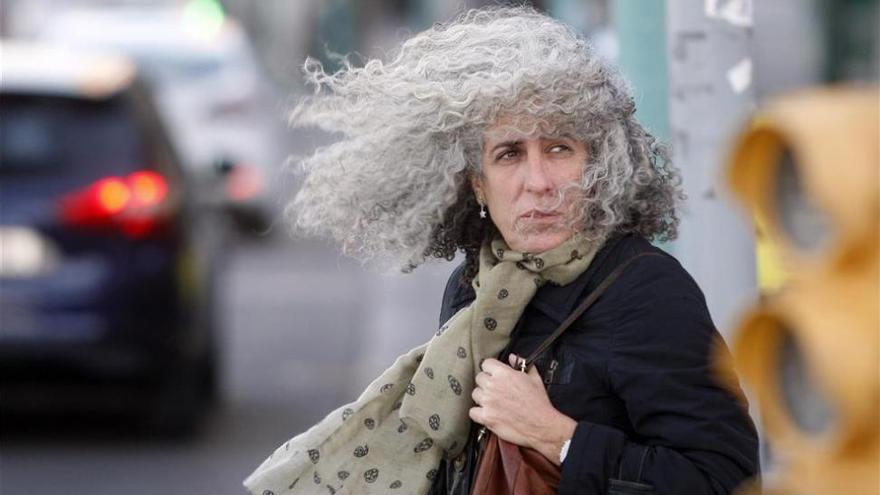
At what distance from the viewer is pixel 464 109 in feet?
10.2

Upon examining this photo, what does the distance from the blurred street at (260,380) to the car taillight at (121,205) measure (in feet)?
3.31

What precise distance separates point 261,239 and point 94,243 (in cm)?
976

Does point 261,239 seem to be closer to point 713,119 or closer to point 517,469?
point 713,119

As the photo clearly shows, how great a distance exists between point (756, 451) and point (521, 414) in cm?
34


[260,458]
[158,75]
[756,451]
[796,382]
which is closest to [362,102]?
[756,451]

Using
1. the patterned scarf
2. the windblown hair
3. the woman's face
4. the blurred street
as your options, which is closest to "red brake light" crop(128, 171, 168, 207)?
the blurred street

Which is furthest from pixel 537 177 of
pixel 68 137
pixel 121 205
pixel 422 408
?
pixel 68 137

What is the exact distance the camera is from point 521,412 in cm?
285

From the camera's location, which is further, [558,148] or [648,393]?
[558,148]

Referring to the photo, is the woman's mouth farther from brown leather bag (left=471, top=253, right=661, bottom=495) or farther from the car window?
the car window

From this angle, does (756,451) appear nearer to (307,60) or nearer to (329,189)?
(329,189)

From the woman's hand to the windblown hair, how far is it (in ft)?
0.88

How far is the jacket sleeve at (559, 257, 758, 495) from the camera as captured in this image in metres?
2.74

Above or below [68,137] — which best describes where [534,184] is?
above
